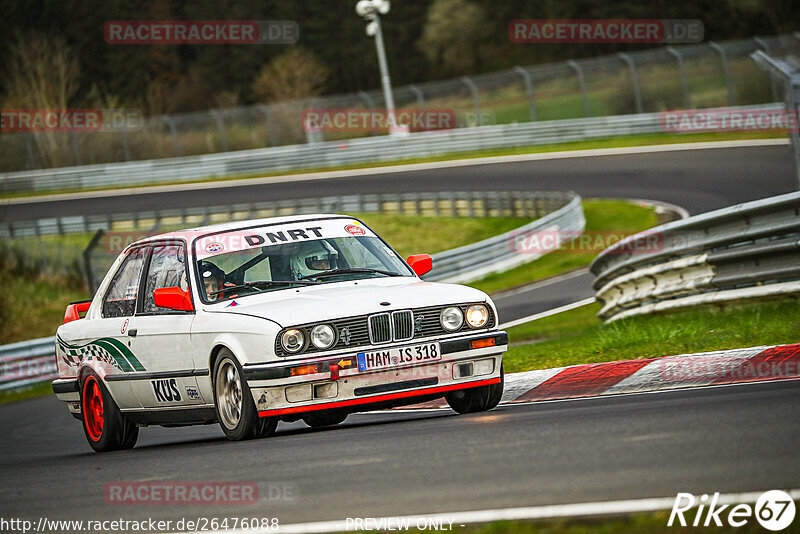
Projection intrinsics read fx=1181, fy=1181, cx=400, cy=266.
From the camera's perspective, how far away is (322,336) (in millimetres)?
7617

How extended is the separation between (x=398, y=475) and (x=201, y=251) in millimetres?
3520

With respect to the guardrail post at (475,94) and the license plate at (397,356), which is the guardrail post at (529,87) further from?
the license plate at (397,356)

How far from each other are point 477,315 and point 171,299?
217cm

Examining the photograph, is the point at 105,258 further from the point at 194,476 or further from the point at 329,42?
the point at 329,42

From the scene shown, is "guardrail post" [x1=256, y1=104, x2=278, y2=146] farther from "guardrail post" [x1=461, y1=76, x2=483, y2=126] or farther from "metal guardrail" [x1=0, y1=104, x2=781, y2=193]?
"guardrail post" [x1=461, y1=76, x2=483, y2=126]

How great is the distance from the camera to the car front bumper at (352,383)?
24.7 ft

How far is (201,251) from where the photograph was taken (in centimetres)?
870

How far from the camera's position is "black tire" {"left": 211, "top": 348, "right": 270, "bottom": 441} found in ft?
25.2

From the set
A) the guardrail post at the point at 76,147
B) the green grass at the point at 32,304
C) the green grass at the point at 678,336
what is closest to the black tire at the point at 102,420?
the green grass at the point at 678,336

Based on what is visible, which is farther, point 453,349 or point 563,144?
point 563,144

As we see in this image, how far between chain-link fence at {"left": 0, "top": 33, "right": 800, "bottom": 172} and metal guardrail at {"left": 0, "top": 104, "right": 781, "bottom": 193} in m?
1.15

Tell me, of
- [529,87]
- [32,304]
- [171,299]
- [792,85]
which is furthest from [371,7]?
[171,299]

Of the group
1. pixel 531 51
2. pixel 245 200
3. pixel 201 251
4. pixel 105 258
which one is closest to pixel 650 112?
pixel 245 200

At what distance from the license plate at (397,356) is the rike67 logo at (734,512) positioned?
134 inches
